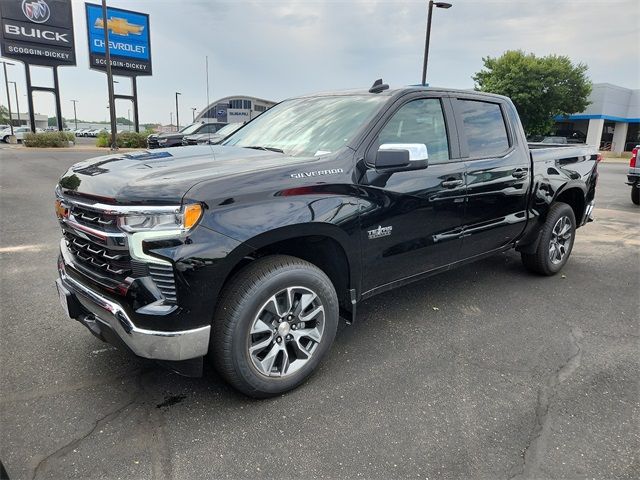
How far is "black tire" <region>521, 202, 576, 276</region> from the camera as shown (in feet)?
16.2

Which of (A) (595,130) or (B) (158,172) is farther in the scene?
(A) (595,130)

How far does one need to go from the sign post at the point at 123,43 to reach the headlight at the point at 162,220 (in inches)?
1219

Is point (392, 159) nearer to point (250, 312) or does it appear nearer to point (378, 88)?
point (378, 88)

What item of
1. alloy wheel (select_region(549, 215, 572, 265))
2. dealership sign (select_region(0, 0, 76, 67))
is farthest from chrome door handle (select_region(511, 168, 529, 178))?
dealership sign (select_region(0, 0, 76, 67))

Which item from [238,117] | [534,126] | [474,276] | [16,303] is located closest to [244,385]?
[16,303]

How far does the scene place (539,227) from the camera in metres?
4.91

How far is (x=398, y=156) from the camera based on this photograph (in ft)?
9.96

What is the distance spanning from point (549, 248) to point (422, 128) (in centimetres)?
238

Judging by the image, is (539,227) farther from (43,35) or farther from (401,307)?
(43,35)

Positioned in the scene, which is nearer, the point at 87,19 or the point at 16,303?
the point at 16,303

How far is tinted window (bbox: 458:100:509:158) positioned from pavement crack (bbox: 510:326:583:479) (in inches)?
68.5

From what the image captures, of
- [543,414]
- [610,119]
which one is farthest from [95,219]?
[610,119]

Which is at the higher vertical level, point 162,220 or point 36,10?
point 36,10

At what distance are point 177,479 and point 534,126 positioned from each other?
39997 mm
